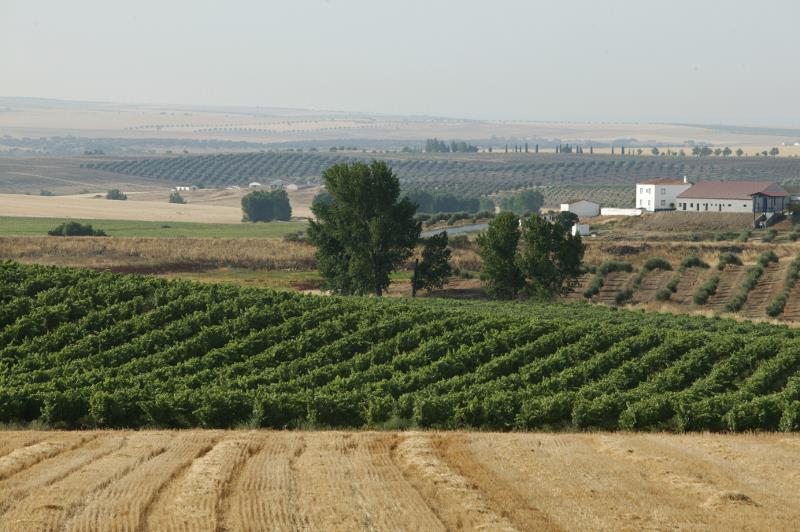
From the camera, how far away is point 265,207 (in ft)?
509

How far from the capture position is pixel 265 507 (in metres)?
19.3

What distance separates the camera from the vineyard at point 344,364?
104ft

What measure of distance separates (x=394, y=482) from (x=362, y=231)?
5571cm

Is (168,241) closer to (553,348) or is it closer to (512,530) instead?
(553,348)

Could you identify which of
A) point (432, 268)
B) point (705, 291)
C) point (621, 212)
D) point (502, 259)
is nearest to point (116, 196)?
point (621, 212)

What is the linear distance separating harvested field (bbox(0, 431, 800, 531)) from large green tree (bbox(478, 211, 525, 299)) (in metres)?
45.1

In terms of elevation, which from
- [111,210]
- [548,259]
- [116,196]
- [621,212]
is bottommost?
[116,196]

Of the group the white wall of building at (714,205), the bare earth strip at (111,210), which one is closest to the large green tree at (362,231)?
the white wall of building at (714,205)

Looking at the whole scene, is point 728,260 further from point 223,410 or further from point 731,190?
point 223,410

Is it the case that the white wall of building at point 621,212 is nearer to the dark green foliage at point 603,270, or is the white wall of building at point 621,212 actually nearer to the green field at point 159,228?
the green field at point 159,228

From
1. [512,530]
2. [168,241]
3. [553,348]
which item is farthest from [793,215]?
[512,530]

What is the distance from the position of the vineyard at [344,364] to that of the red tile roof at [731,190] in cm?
7179

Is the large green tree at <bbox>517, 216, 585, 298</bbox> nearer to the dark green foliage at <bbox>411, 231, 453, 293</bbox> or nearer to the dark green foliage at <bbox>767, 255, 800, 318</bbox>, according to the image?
the dark green foliage at <bbox>411, 231, 453, 293</bbox>

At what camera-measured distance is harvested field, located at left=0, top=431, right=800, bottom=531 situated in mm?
18688
